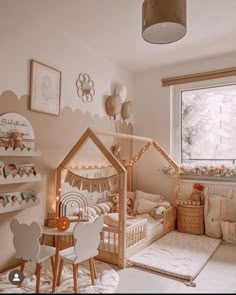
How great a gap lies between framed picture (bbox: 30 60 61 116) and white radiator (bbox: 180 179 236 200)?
208cm

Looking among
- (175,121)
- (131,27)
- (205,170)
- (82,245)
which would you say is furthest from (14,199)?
(175,121)

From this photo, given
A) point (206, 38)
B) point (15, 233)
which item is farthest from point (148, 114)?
point (15, 233)

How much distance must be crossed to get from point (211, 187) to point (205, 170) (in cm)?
25

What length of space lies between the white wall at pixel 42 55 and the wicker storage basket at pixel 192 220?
1718 mm

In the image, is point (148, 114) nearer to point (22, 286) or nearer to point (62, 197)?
point (62, 197)

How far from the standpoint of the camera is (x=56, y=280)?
1990mm

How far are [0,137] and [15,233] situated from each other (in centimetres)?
88

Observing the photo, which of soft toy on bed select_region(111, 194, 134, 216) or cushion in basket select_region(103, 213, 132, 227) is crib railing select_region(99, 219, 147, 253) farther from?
soft toy on bed select_region(111, 194, 134, 216)

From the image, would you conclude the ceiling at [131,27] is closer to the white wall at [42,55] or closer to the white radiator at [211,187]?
the white wall at [42,55]

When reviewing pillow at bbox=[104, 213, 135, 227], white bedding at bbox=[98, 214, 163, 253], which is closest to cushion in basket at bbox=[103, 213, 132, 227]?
pillow at bbox=[104, 213, 135, 227]

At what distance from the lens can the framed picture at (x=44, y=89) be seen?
261 cm

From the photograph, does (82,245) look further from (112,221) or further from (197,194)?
(197,194)

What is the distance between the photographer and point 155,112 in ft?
13.3

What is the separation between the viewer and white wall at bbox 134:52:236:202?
12.7 ft
